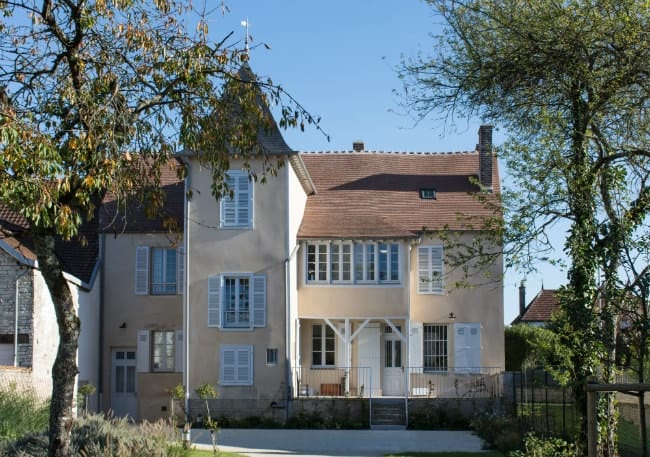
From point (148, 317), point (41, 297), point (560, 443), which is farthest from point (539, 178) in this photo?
point (148, 317)

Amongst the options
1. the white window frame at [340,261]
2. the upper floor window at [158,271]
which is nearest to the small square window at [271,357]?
the white window frame at [340,261]

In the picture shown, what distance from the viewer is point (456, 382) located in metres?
31.5

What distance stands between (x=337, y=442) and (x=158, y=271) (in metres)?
10.2

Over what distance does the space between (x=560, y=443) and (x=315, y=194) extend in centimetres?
2204

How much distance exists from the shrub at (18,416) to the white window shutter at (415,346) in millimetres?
14840

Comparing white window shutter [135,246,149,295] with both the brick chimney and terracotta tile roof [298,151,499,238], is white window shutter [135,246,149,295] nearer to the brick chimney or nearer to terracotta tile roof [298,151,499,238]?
terracotta tile roof [298,151,499,238]

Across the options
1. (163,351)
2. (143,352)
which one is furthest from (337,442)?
(143,352)

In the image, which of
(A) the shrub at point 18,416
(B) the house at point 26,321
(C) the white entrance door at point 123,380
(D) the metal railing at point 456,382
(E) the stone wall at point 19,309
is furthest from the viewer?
(C) the white entrance door at point 123,380

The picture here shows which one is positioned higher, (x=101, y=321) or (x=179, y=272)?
(x=179, y=272)

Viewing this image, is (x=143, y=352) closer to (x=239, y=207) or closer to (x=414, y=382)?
(x=239, y=207)

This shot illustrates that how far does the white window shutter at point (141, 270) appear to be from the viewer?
3250cm

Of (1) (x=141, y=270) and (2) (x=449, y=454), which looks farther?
(1) (x=141, y=270)

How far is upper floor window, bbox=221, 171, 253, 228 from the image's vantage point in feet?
101

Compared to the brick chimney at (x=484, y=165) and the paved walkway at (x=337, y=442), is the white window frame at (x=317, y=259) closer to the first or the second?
the paved walkway at (x=337, y=442)
